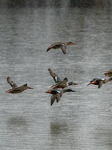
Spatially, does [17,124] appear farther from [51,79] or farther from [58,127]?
[51,79]

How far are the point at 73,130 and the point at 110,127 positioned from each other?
0.50m

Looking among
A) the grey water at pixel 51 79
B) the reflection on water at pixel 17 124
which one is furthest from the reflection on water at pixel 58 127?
the reflection on water at pixel 17 124

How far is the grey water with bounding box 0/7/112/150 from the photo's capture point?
5969mm

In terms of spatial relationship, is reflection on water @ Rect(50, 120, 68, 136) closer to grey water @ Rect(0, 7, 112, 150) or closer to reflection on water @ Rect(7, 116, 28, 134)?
grey water @ Rect(0, 7, 112, 150)

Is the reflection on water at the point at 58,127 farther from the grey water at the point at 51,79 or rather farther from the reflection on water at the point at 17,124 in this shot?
the reflection on water at the point at 17,124

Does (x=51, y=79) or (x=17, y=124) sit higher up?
(x=17, y=124)

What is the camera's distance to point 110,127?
624 centimetres

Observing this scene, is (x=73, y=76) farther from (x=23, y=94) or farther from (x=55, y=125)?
(x=55, y=125)

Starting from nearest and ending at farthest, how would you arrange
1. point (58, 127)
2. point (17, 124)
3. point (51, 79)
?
point (58, 127), point (17, 124), point (51, 79)

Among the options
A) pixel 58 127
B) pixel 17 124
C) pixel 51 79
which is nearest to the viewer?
pixel 58 127

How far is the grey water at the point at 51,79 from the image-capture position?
5.97 meters

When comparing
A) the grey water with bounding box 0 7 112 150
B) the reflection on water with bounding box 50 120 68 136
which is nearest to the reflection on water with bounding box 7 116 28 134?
the grey water with bounding box 0 7 112 150

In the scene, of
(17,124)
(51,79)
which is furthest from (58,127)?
(51,79)

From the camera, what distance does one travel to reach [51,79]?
829 cm
